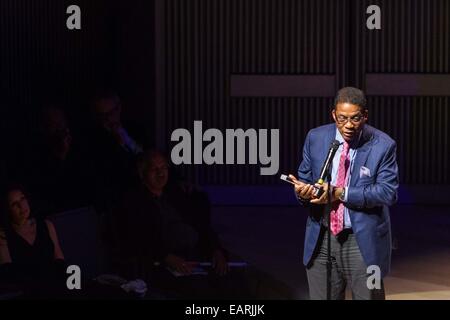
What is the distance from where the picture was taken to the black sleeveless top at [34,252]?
191 inches

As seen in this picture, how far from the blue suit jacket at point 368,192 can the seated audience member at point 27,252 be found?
151cm

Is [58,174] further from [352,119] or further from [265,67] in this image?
[265,67]

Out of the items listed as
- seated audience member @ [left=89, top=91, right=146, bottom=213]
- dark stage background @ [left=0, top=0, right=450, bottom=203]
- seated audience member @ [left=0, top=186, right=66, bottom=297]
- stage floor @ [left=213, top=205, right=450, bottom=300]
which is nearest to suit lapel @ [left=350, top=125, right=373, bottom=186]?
stage floor @ [left=213, top=205, right=450, bottom=300]

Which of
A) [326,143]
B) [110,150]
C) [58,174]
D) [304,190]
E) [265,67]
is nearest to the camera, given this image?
[304,190]

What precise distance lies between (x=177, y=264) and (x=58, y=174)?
3.71ft

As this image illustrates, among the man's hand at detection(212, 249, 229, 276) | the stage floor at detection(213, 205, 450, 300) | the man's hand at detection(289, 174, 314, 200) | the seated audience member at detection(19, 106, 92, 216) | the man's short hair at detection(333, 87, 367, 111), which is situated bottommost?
the stage floor at detection(213, 205, 450, 300)

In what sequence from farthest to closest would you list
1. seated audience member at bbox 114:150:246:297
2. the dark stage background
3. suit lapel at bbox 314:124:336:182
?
the dark stage background → seated audience member at bbox 114:150:246:297 → suit lapel at bbox 314:124:336:182

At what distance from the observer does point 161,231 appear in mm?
5355

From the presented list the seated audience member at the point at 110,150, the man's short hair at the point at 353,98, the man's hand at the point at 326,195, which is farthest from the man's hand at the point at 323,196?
the seated audience member at the point at 110,150

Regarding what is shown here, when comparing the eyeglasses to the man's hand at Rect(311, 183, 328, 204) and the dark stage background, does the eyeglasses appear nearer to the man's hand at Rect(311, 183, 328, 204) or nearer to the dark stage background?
the man's hand at Rect(311, 183, 328, 204)

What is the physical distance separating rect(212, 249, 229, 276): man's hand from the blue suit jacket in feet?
4.55

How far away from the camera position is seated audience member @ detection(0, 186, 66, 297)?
482cm

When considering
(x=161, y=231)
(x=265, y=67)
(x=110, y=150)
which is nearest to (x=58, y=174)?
(x=110, y=150)

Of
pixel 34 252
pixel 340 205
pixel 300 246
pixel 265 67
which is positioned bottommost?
pixel 300 246
